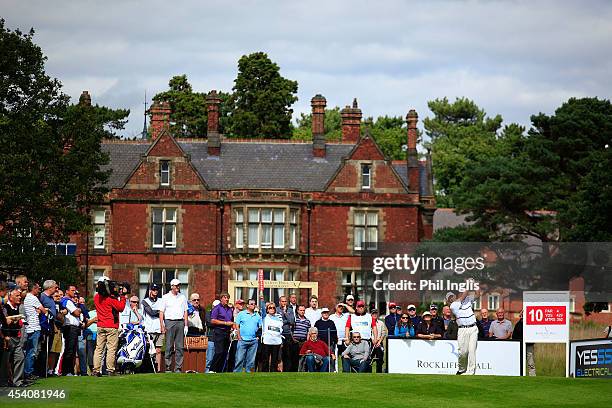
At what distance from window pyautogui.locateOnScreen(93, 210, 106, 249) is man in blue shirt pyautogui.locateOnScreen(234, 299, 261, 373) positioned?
36.6 metres

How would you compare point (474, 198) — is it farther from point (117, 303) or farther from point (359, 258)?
point (117, 303)

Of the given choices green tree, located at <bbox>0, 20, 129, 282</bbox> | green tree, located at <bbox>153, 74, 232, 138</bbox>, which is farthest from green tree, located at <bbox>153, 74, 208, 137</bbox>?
green tree, located at <bbox>0, 20, 129, 282</bbox>

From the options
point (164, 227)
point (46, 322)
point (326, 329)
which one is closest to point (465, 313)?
point (326, 329)

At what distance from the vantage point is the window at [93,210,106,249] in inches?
2613

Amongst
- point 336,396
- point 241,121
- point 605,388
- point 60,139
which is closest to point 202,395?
point 336,396

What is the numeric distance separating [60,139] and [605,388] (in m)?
31.6

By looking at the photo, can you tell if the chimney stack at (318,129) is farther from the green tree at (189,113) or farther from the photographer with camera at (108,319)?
the photographer with camera at (108,319)

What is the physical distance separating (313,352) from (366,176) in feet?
119

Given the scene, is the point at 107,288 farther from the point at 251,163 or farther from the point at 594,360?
the point at 251,163

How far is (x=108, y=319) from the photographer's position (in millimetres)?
27000

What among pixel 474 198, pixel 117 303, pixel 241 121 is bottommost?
pixel 117 303

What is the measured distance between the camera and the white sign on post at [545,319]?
3120cm

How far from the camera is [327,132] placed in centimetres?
10906

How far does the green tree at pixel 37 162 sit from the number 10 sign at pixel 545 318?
23513mm
